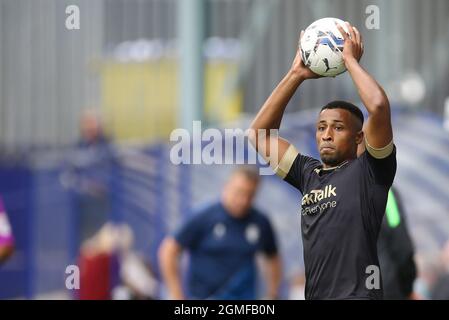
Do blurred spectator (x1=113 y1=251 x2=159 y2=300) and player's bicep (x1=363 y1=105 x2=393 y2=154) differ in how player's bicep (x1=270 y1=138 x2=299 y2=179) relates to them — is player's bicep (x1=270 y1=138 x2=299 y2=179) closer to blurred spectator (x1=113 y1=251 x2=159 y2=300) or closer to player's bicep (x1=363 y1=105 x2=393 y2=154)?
player's bicep (x1=363 y1=105 x2=393 y2=154)

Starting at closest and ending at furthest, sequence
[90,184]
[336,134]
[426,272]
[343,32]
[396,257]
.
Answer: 1. [336,134]
2. [343,32]
3. [396,257]
4. [426,272]
5. [90,184]

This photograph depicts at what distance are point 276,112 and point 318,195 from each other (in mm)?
536

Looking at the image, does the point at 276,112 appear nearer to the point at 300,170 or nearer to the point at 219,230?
the point at 300,170

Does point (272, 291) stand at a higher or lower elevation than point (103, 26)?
lower

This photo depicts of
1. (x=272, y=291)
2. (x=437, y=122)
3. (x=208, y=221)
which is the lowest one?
(x=272, y=291)

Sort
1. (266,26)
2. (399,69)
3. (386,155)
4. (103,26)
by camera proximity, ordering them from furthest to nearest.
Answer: (103,26)
(266,26)
(399,69)
(386,155)

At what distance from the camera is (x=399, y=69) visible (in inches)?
440

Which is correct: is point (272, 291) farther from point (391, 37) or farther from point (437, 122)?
point (391, 37)

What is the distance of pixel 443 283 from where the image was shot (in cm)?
931

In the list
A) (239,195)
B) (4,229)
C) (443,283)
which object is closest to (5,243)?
(4,229)

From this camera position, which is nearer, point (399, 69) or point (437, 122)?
point (437, 122)

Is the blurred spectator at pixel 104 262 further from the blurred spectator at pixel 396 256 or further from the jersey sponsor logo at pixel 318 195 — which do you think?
the jersey sponsor logo at pixel 318 195

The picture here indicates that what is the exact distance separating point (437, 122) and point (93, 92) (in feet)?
17.3
